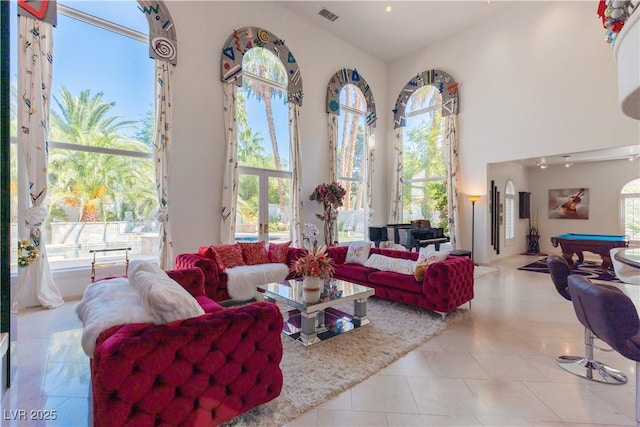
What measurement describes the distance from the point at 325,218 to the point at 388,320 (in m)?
4.13

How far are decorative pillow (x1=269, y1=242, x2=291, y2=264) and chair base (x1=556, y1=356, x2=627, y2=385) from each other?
3923 mm

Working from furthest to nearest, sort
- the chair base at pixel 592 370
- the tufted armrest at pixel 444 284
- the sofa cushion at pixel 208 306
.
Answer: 1. the tufted armrest at pixel 444 284
2. the sofa cushion at pixel 208 306
3. the chair base at pixel 592 370

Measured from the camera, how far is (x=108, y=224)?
16.6 ft

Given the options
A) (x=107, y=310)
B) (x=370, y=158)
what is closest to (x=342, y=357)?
(x=107, y=310)

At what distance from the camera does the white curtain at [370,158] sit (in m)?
9.04

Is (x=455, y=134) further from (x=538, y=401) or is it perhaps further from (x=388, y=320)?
(x=538, y=401)

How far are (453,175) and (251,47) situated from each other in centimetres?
600

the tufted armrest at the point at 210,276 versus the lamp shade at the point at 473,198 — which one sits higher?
the lamp shade at the point at 473,198

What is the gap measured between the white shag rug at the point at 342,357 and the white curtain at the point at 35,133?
3.88 m

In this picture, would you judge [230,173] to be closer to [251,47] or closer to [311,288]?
[251,47]

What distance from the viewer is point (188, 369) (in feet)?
5.49

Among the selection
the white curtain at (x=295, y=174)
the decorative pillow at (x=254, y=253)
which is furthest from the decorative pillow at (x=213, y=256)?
the white curtain at (x=295, y=174)

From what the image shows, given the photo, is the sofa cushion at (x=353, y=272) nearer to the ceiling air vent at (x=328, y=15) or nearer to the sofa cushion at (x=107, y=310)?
the sofa cushion at (x=107, y=310)

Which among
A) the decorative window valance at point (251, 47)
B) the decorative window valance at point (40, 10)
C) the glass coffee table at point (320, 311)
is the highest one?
the decorative window valance at point (251, 47)
